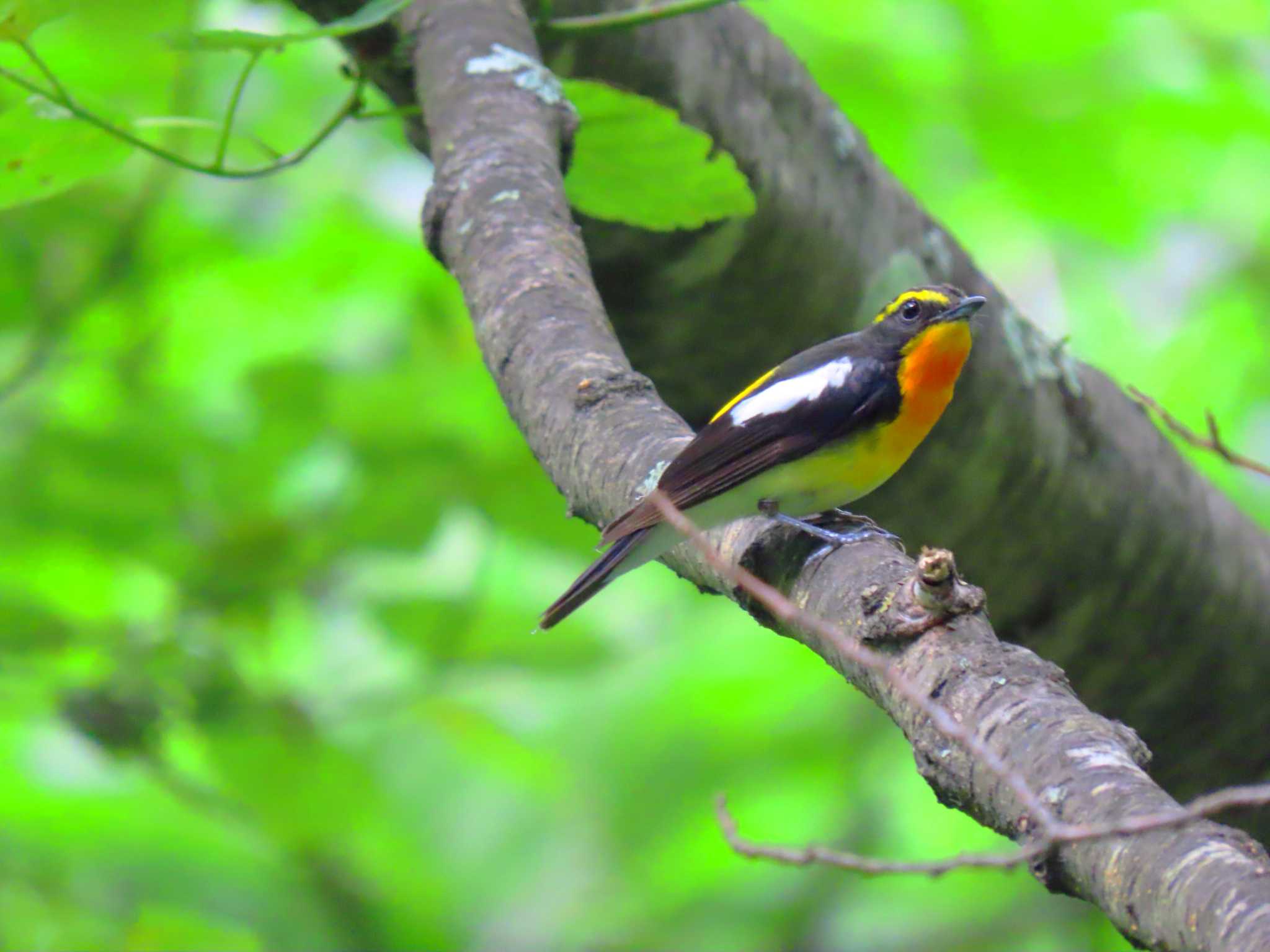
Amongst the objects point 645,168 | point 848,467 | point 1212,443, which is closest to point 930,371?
point 848,467

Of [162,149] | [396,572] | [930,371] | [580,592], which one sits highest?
[162,149]

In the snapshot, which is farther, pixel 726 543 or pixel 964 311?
pixel 964 311

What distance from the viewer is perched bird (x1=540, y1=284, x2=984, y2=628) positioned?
2498 millimetres

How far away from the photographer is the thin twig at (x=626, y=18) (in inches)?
112

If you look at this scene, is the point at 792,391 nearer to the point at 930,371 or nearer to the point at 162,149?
the point at 930,371

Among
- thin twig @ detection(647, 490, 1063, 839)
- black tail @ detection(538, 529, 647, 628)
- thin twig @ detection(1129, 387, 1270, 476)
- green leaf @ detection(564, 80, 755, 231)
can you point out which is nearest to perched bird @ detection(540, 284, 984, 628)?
black tail @ detection(538, 529, 647, 628)

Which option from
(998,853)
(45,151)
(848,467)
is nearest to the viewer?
(998,853)

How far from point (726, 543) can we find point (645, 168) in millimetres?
981

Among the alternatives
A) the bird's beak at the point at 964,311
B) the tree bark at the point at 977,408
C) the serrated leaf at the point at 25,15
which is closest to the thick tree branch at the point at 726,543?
the tree bark at the point at 977,408

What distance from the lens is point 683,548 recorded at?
2160 millimetres

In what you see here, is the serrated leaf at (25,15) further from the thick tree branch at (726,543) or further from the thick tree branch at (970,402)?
the thick tree branch at (970,402)

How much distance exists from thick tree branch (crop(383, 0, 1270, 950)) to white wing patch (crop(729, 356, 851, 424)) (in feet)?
1.52

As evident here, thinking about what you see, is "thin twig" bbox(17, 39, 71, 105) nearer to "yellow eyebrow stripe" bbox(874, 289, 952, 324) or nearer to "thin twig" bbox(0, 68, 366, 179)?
"thin twig" bbox(0, 68, 366, 179)

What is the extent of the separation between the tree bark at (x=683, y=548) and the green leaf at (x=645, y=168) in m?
0.11
